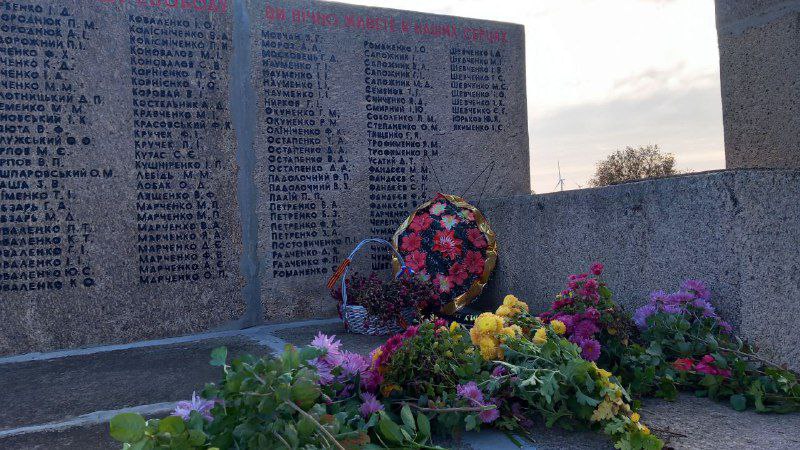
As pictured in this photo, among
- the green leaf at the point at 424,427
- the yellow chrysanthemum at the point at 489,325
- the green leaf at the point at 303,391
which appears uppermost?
the yellow chrysanthemum at the point at 489,325

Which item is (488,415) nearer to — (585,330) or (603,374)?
(603,374)

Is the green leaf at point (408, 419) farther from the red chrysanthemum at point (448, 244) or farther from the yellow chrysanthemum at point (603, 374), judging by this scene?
the red chrysanthemum at point (448, 244)

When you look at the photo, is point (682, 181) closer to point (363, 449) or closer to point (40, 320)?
point (363, 449)

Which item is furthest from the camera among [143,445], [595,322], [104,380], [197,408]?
[104,380]

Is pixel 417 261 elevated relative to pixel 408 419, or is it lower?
elevated

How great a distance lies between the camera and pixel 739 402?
2547mm

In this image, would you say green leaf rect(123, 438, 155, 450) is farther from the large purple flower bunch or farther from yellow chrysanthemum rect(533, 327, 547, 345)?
the large purple flower bunch

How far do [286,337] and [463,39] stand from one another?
3.46m

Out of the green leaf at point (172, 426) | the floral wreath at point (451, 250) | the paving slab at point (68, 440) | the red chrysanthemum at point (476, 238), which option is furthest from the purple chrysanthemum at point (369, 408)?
the red chrysanthemum at point (476, 238)

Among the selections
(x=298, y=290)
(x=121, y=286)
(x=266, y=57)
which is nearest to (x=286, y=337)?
(x=298, y=290)

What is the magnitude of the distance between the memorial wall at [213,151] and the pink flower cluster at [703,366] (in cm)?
317

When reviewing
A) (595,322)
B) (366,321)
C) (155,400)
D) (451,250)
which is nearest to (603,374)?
(595,322)

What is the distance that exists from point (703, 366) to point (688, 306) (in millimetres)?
406

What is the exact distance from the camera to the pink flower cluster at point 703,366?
8.96ft
